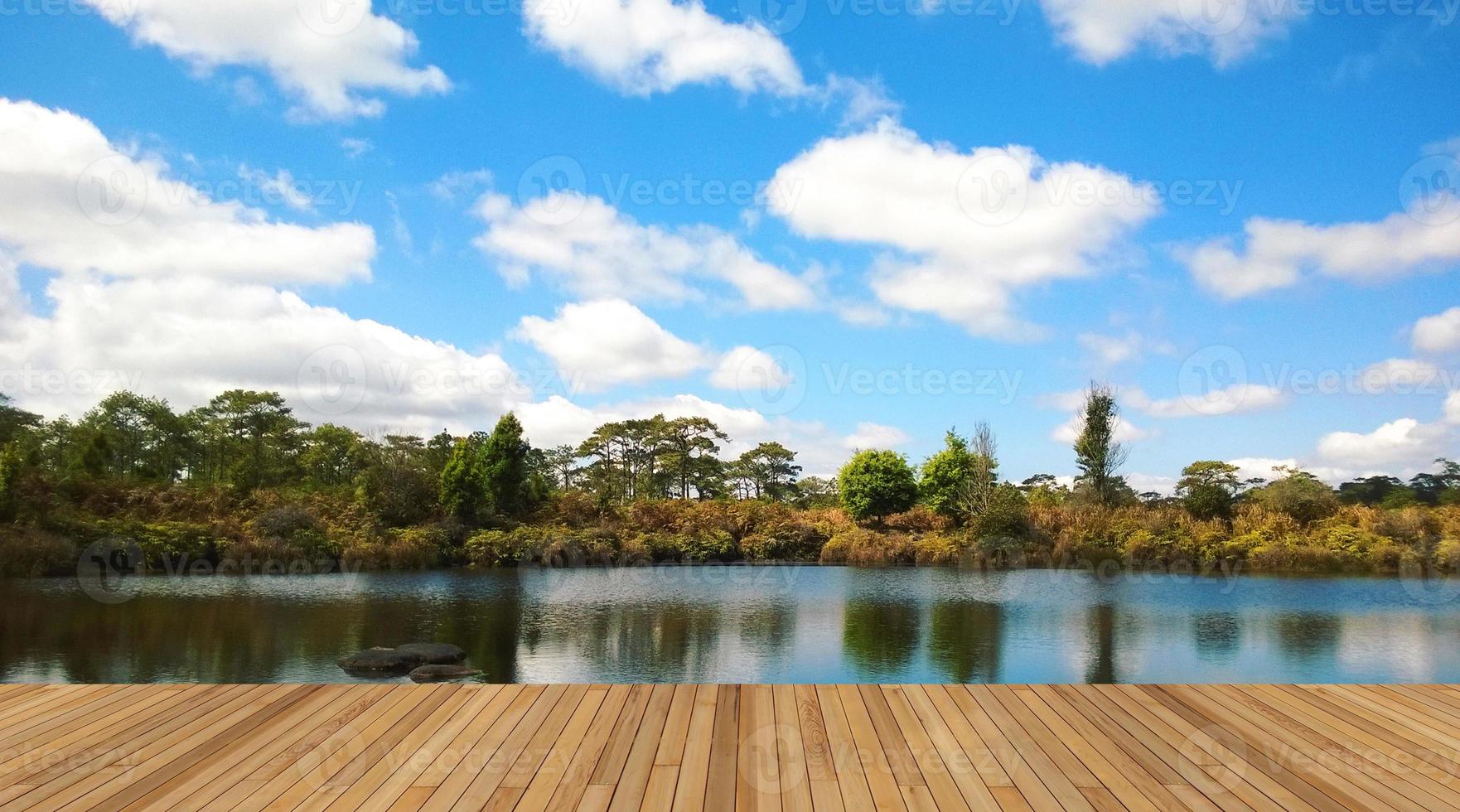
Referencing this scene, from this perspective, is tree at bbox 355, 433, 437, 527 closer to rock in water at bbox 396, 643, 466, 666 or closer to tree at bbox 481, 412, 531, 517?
tree at bbox 481, 412, 531, 517

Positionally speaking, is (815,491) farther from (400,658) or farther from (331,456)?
(400,658)

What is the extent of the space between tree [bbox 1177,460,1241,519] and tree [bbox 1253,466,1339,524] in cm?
80

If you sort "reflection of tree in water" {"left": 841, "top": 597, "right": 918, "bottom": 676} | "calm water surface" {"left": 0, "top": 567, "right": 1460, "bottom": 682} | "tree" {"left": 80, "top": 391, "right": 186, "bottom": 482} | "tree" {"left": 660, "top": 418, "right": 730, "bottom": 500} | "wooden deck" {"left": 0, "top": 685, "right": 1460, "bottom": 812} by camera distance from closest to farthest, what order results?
"wooden deck" {"left": 0, "top": 685, "right": 1460, "bottom": 812} → "calm water surface" {"left": 0, "top": 567, "right": 1460, "bottom": 682} → "reflection of tree in water" {"left": 841, "top": 597, "right": 918, "bottom": 676} → "tree" {"left": 80, "top": 391, "right": 186, "bottom": 482} → "tree" {"left": 660, "top": 418, "right": 730, "bottom": 500}

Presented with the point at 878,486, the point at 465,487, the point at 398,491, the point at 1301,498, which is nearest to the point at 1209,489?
the point at 1301,498

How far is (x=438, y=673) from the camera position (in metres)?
7.44

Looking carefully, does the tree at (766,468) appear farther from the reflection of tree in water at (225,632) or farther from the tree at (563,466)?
the reflection of tree in water at (225,632)

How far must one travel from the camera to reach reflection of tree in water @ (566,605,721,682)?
7.66m

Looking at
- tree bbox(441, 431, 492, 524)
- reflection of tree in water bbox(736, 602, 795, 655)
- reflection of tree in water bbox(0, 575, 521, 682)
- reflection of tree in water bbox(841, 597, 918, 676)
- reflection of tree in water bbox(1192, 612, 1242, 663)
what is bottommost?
reflection of tree in water bbox(0, 575, 521, 682)

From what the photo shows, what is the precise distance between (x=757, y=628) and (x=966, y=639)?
96.5 inches

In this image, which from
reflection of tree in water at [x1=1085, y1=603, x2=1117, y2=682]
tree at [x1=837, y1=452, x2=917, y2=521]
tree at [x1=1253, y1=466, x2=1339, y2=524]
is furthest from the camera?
tree at [x1=837, y1=452, x2=917, y2=521]

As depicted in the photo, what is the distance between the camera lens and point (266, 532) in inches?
674

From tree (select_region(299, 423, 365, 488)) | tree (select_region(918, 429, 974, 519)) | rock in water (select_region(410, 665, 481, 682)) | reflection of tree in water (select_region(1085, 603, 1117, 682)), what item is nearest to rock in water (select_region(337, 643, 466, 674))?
rock in water (select_region(410, 665, 481, 682))

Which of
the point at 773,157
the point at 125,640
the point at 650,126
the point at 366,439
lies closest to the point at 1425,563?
the point at 773,157

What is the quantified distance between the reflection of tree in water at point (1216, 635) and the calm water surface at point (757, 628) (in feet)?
0.19
